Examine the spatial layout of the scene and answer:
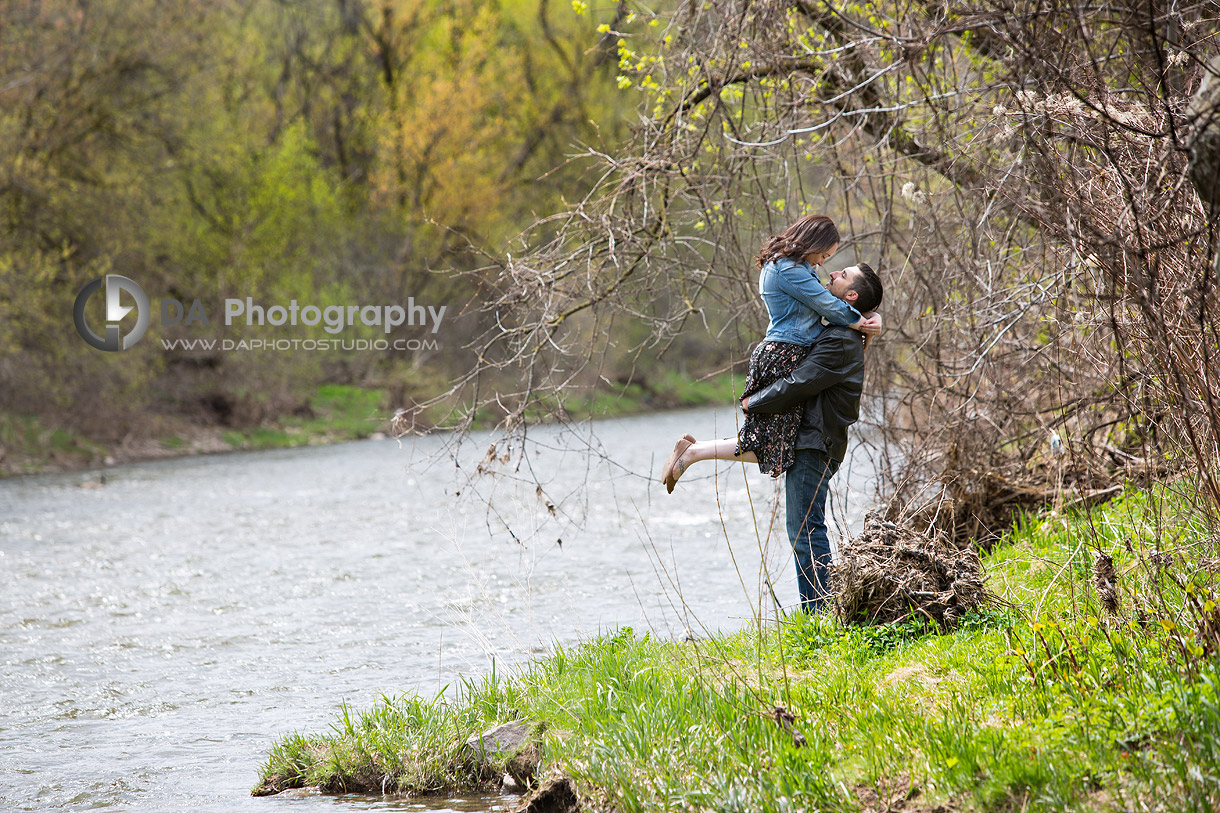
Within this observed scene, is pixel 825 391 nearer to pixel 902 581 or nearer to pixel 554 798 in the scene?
pixel 902 581

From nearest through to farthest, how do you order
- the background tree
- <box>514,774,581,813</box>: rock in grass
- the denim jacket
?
<box>514,774,581,813</box>: rock in grass < the denim jacket < the background tree

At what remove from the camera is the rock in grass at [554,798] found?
429 centimetres

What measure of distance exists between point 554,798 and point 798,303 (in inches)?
104

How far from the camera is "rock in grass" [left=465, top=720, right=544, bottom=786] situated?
4758 mm

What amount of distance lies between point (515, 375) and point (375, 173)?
2653 cm

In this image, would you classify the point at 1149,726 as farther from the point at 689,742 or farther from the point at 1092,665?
the point at 689,742

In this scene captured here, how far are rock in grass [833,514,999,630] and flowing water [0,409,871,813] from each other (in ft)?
1.89

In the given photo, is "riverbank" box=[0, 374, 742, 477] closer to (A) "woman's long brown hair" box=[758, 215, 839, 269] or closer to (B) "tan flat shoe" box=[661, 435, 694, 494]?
(B) "tan flat shoe" box=[661, 435, 694, 494]

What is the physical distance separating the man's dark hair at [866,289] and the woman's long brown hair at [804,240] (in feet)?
1.04

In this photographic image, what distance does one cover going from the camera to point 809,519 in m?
5.58

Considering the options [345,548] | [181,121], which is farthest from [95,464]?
[345,548]

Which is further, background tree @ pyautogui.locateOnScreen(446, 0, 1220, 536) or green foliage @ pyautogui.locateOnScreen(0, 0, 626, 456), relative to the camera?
green foliage @ pyautogui.locateOnScreen(0, 0, 626, 456)

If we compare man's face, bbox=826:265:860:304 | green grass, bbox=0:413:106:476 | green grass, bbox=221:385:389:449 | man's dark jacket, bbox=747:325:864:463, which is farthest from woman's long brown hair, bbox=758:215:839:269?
green grass, bbox=221:385:389:449

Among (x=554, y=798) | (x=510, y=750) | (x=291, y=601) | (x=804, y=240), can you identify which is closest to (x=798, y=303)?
(x=804, y=240)
